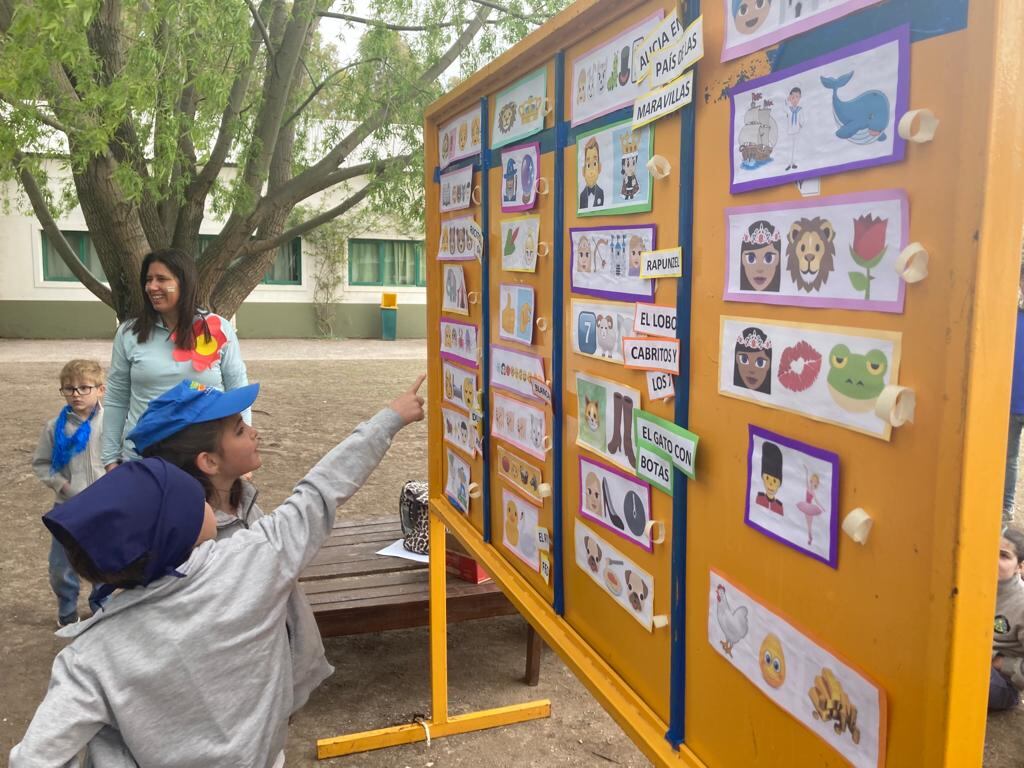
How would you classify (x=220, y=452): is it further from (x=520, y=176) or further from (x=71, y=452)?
(x=71, y=452)

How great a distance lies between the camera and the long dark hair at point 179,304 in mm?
3412

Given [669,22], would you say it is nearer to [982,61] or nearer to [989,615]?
[982,61]

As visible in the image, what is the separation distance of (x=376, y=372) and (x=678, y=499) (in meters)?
12.4

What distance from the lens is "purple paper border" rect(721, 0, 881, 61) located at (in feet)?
3.18

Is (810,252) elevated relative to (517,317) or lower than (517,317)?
elevated

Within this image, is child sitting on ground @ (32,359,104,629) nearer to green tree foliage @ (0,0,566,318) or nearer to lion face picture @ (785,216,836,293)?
green tree foliage @ (0,0,566,318)

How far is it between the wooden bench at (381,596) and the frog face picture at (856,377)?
8.31ft

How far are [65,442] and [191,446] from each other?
2.13 m

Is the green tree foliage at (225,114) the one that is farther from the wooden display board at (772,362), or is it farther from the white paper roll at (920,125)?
the white paper roll at (920,125)

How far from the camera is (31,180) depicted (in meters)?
7.49

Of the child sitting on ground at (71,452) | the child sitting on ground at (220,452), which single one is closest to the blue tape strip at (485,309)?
the child sitting on ground at (220,452)

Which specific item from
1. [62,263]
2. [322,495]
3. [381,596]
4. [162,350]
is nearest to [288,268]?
[62,263]

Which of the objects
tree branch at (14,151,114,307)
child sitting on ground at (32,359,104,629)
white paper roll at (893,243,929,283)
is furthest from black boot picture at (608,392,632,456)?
tree branch at (14,151,114,307)

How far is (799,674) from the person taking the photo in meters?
1.13
